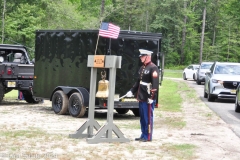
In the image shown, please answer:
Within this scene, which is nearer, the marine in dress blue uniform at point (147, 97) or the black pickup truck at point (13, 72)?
the marine in dress blue uniform at point (147, 97)

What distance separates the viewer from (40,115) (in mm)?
15992

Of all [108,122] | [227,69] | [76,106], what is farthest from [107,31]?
[227,69]

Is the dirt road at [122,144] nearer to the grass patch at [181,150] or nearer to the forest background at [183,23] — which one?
the grass patch at [181,150]

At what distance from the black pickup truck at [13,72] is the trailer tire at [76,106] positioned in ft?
13.1

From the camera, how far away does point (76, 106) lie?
15.5m

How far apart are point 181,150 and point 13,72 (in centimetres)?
1039

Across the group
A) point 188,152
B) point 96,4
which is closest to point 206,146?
point 188,152

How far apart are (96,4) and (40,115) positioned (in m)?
66.6

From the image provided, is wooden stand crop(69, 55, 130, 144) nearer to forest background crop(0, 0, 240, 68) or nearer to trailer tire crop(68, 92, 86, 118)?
trailer tire crop(68, 92, 86, 118)

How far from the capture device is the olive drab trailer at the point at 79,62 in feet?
49.4

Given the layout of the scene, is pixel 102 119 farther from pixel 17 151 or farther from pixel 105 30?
pixel 17 151

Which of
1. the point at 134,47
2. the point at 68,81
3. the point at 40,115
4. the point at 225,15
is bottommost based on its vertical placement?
the point at 40,115

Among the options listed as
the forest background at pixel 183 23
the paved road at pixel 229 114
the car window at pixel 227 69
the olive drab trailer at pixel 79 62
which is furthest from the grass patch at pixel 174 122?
the forest background at pixel 183 23

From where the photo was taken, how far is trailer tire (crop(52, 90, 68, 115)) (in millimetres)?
15984
